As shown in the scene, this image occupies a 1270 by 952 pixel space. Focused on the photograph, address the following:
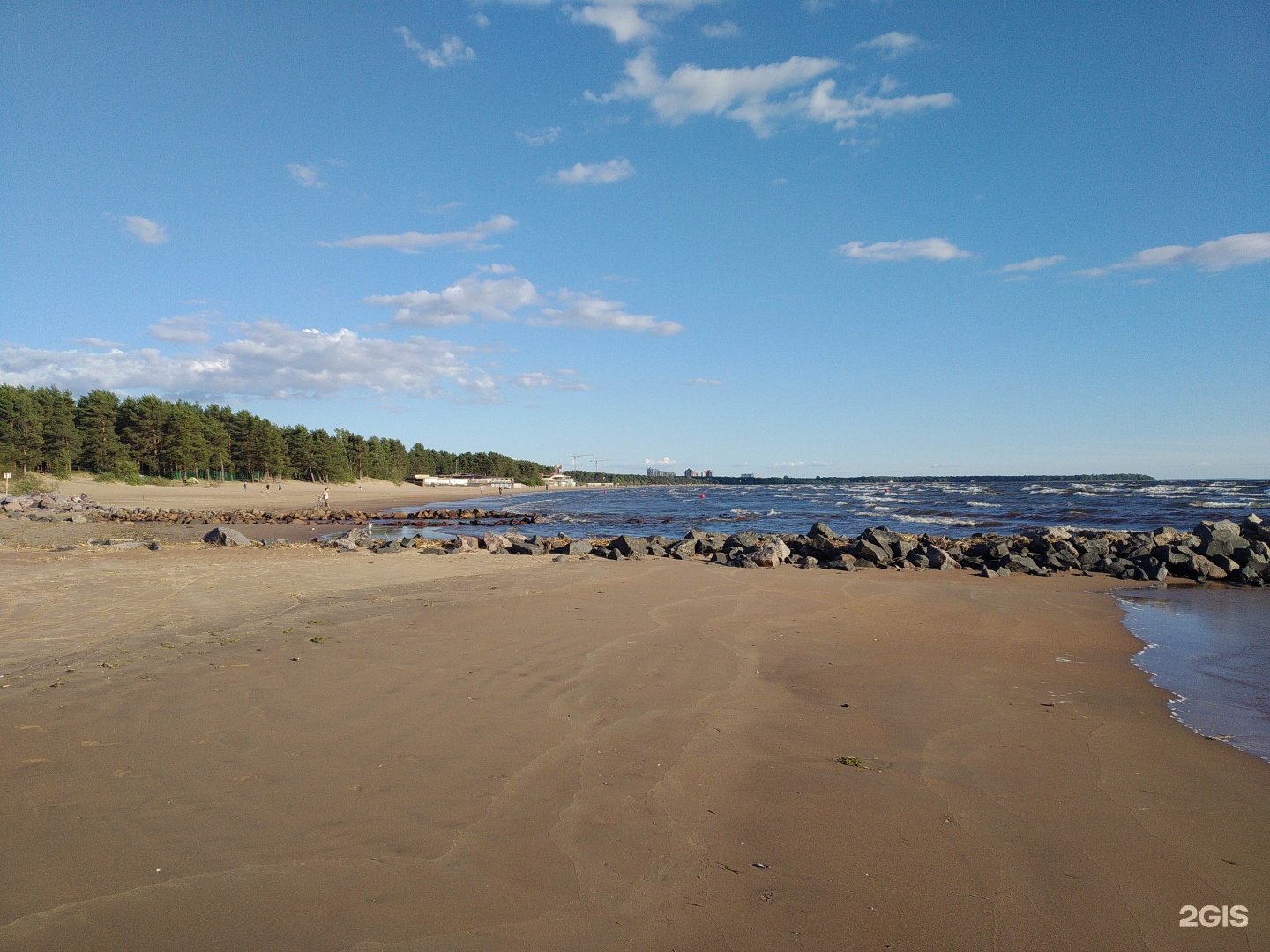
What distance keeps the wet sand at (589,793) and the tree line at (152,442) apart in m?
63.2

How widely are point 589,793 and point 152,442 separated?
260 ft

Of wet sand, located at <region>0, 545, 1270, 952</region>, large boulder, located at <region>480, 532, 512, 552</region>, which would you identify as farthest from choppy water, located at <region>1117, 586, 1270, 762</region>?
large boulder, located at <region>480, 532, 512, 552</region>

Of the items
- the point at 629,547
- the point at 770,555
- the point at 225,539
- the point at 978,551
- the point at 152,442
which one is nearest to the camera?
the point at 770,555

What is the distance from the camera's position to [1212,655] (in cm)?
828

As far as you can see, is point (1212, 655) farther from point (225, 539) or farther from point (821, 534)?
point (225, 539)

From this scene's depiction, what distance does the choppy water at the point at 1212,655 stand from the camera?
574 centimetres

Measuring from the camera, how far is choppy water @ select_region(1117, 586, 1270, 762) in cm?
574

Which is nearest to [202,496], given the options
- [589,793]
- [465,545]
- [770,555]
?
[465,545]

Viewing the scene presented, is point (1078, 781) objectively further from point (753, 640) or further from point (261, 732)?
point (261, 732)

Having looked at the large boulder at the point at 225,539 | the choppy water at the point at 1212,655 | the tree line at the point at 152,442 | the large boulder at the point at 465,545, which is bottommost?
the choppy water at the point at 1212,655

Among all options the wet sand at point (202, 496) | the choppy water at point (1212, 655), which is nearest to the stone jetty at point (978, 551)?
the choppy water at point (1212, 655)

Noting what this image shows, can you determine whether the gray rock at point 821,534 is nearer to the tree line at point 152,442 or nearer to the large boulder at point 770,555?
the large boulder at point 770,555

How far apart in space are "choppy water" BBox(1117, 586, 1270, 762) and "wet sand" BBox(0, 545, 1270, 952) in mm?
381

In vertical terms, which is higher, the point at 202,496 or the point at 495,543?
the point at 202,496
